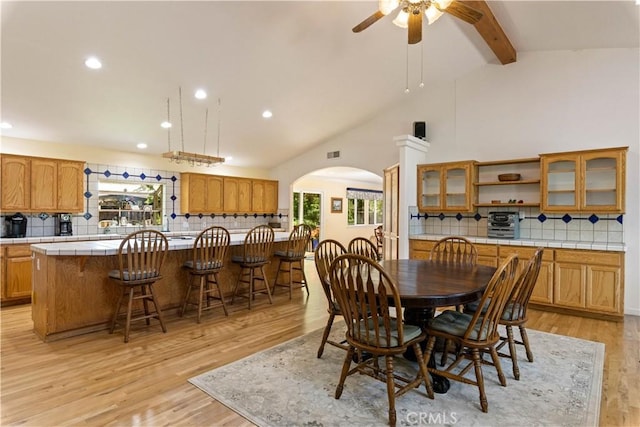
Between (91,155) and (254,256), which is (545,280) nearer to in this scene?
(254,256)

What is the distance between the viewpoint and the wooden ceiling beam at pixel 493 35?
12.2 feet

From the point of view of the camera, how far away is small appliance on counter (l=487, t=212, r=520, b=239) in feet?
16.2

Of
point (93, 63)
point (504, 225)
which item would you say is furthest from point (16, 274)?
point (504, 225)

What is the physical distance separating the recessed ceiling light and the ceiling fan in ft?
8.92

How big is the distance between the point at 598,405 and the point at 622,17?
12.1 ft

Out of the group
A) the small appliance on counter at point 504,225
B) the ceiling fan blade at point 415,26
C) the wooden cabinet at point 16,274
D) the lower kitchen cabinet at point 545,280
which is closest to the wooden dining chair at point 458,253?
the lower kitchen cabinet at point 545,280

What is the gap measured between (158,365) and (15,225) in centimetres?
347

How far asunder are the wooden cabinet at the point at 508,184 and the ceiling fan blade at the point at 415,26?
2753mm

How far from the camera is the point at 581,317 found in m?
4.24

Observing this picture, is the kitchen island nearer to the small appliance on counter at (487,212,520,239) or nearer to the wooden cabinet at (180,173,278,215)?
the wooden cabinet at (180,173,278,215)

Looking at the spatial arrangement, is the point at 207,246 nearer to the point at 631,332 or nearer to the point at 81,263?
the point at 81,263

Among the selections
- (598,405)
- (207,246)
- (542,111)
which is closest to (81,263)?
(207,246)

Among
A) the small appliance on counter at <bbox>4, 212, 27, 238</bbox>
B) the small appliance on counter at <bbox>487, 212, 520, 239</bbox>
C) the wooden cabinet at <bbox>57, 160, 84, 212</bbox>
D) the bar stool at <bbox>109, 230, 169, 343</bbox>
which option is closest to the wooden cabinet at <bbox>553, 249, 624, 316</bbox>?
the small appliance on counter at <bbox>487, 212, 520, 239</bbox>

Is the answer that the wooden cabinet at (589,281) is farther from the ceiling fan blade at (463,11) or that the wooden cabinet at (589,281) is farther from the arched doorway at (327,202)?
the arched doorway at (327,202)
